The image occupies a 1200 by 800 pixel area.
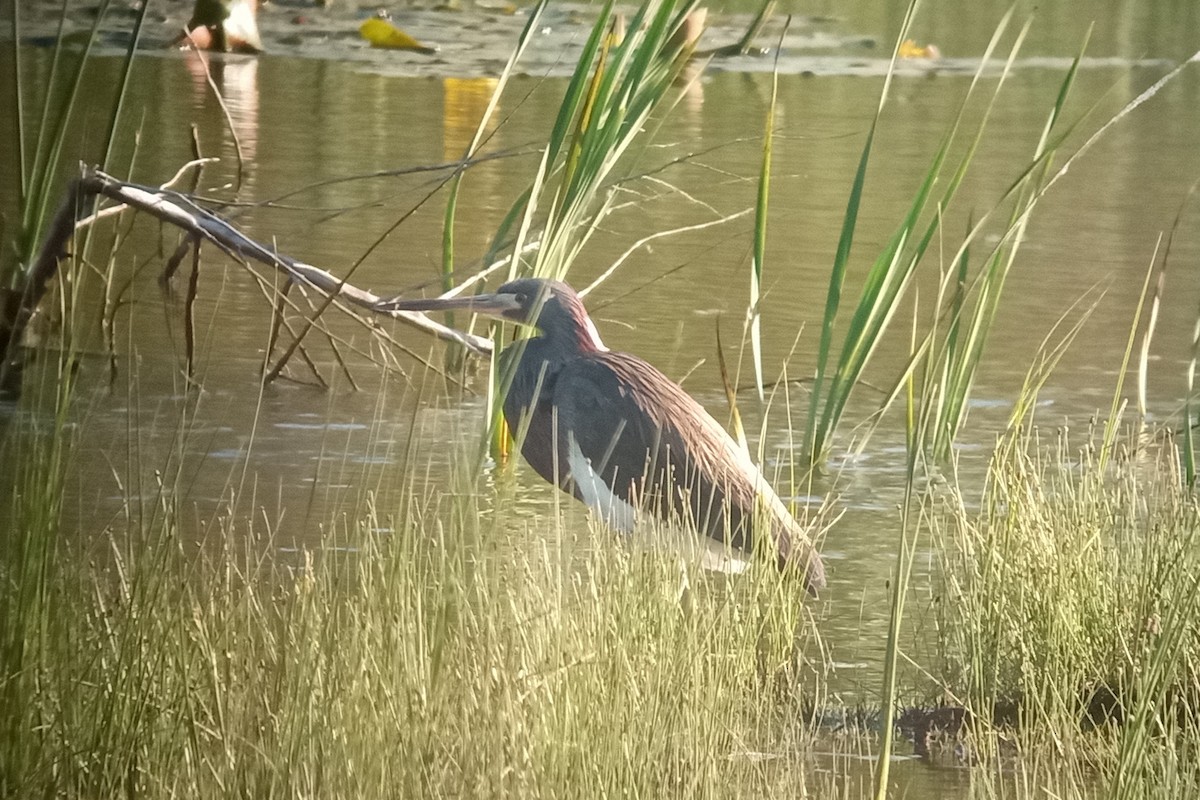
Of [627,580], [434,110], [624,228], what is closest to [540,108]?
[434,110]

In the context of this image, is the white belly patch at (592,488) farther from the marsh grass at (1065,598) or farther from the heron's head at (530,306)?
the marsh grass at (1065,598)

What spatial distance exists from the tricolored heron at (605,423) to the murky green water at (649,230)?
12cm

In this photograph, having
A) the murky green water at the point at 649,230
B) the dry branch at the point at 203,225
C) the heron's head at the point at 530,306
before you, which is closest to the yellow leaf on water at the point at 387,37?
the murky green water at the point at 649,230

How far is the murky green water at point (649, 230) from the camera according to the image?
109 inches

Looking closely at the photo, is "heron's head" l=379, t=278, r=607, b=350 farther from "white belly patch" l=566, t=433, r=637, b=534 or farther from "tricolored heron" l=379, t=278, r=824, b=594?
"white belly patch" l=566, t=433, r=637, b=534

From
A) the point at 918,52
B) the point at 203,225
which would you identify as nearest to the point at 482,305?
the point at 203,225

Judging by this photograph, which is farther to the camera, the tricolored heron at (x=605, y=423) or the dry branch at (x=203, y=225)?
the dry branch at (x=203, y=225)

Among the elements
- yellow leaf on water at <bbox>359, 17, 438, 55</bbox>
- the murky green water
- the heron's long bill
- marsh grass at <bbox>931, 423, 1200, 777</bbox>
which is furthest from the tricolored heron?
yellow leaf on water at <bbox>359, 17, 438, 55</bbox>

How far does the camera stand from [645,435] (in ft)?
8.23

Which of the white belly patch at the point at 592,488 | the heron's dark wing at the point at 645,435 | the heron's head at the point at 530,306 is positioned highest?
the heron's head at the point at 530,306

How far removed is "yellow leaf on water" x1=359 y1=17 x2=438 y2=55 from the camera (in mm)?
5602

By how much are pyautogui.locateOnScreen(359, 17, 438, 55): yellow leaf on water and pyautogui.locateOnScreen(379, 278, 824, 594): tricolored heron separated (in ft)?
10.4

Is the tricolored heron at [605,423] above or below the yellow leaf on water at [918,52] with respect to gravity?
below

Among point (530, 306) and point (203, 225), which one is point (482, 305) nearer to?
point (530, 306)
